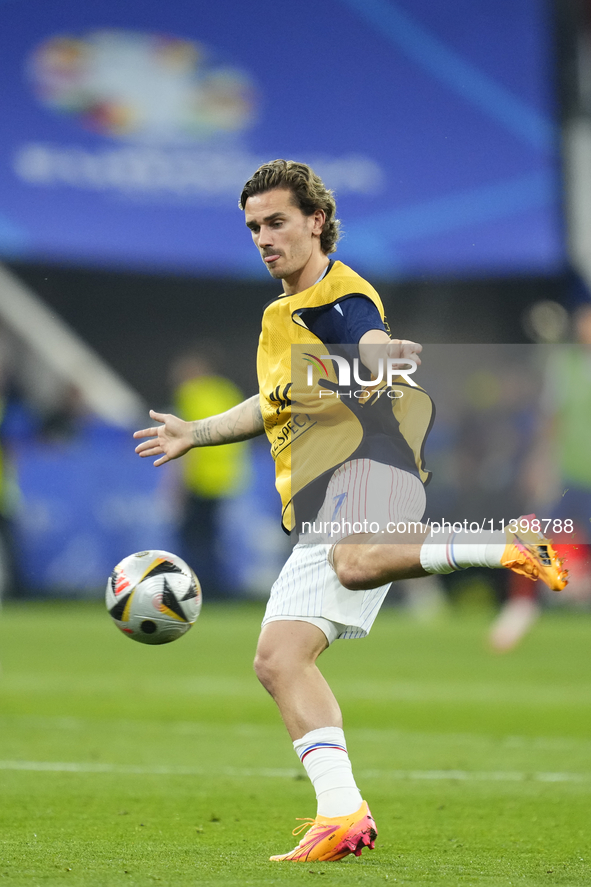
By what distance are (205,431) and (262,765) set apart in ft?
7.28

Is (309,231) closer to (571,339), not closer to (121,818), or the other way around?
(121,818)

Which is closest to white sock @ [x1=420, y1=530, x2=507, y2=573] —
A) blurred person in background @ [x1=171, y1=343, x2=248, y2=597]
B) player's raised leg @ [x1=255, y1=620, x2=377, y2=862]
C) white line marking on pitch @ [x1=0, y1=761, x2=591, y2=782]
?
player's raised leg @ [x1=255, y1=620, x2=377, y2=862]

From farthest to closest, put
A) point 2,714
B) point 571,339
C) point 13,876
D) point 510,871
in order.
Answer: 1. point 571,339
2. point 2,714
3. point 510,871
4. point 13,876

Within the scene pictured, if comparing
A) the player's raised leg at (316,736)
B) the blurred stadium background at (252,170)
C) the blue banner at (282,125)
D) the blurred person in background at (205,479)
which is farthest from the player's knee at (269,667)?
the blue banner at (282,125)

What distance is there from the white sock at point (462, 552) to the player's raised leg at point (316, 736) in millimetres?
481

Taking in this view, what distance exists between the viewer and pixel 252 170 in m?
20.1

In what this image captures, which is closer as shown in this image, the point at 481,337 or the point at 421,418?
the point at 421,418

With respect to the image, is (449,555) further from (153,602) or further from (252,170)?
(252,170)

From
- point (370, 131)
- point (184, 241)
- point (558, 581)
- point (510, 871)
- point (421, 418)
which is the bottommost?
point (510, 871)

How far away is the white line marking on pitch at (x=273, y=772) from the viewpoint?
5.79m

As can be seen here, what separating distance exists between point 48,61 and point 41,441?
7534 mm

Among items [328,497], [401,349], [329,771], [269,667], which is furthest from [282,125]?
[329,771]

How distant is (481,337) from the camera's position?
61.3 ft

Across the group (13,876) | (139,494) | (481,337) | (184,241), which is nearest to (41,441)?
(139,494)
